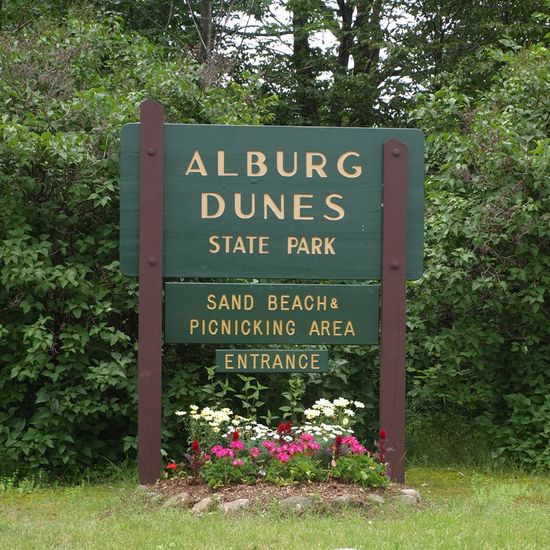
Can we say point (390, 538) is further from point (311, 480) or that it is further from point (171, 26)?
point (171, 26)

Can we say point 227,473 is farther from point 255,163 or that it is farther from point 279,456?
point 255,163

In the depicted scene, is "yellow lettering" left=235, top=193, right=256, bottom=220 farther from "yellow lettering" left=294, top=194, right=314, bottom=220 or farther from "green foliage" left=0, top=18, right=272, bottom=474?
"green foliage" left=0, top=18, right=272, bottom=474

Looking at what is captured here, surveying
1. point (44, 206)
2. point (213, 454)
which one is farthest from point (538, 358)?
point (44, 206)

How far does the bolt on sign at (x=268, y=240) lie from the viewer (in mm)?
6824

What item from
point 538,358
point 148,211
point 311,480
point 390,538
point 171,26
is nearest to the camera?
point 390,538

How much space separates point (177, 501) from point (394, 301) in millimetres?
2216

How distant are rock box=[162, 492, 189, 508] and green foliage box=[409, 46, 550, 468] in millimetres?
3023

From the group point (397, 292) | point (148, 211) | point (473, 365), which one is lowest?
point (473, 365)

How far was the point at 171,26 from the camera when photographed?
2012cm

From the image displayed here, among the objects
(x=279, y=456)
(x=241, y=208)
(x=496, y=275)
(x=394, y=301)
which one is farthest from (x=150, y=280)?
(x=496, y=275)

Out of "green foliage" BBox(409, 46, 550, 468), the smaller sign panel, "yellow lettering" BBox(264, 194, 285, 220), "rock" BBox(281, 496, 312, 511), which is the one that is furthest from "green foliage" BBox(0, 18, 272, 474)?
"green foliage" BBox(409, 46, 550, 468)

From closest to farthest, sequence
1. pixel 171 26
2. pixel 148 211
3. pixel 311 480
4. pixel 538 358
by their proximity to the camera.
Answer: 1. pixel 311 480
2. pixel 148 211
3. pixel 538 358
4. pixel 171 26

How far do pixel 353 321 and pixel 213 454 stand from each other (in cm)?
147

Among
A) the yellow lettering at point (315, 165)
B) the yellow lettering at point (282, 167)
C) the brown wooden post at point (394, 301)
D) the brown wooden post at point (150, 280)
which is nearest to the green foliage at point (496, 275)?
the brown wooden post at point (394, 301)
